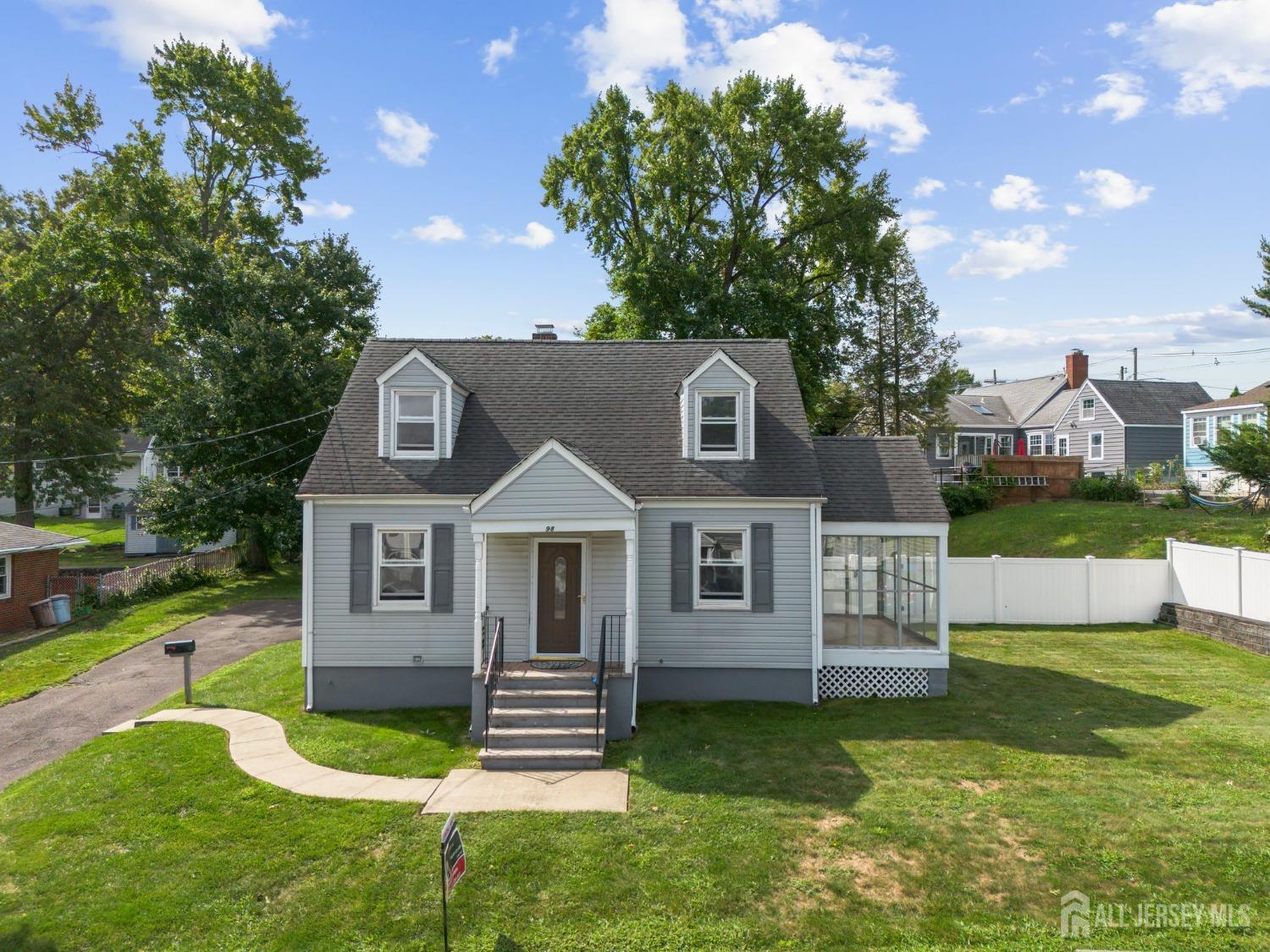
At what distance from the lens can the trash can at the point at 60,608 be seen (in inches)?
849

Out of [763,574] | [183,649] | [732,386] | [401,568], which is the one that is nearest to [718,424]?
[732,386]

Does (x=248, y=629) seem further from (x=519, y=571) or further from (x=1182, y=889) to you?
(x=1182, y=889)

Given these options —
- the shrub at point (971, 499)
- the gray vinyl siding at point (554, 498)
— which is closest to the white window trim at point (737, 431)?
the gray vinyl siding at point (554, 498)

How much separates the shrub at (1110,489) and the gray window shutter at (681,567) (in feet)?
77.4

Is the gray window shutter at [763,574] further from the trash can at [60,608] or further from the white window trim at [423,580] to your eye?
the trash can at [60,608]

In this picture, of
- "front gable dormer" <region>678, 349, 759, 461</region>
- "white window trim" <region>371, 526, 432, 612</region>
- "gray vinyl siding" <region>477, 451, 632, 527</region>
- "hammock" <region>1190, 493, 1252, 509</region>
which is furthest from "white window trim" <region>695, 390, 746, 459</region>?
"hammock" <region>1190, 493, 1252, 509</region>

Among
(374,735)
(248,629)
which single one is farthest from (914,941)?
(248,629)

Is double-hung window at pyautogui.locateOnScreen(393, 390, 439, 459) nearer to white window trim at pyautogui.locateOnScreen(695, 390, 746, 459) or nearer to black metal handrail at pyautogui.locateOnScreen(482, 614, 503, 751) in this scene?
black metal handrail at pyautogui.locateOnScreen(482, 614, 503, 751)

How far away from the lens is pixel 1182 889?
703 cm

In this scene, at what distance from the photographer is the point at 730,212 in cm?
3127

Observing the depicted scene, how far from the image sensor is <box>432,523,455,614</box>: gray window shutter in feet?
43.5

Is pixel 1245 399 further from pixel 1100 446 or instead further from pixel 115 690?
pixel 115 690

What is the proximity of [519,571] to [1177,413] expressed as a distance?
4478 cm

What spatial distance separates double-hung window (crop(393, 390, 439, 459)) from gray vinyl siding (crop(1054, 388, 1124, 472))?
130 ft
